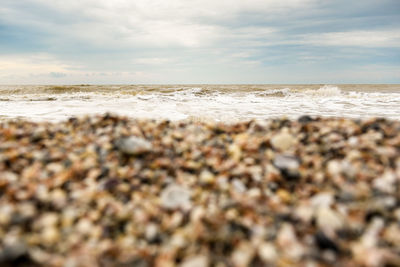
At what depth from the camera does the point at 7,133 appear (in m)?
3.07

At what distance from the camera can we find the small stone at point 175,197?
6.60 feet

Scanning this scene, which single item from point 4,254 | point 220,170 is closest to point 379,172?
point 220,170

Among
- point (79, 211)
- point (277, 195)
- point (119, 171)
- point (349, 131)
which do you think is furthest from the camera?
point (349, 131)

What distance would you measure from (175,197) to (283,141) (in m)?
1.31

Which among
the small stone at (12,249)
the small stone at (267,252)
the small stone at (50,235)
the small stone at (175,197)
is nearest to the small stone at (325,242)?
the small stone at (267,252)

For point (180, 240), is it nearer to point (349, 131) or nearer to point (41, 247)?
point (41, 247)

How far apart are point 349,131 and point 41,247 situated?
9.51ft

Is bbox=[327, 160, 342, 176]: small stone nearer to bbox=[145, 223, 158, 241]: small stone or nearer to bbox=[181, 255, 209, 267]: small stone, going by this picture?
bbox=[181, 255, 209, 267]: small stone

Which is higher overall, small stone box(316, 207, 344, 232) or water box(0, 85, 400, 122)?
water box(0, 85, 400, 122)

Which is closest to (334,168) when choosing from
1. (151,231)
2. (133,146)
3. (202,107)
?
(151,231)

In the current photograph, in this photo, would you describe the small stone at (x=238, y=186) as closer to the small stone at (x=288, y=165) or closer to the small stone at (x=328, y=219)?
the small stone at (x=288, y=165)

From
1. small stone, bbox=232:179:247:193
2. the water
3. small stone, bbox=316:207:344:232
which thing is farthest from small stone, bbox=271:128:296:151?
the water

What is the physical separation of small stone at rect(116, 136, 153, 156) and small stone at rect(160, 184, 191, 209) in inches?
24.3

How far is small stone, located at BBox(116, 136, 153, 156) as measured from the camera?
104 inches
